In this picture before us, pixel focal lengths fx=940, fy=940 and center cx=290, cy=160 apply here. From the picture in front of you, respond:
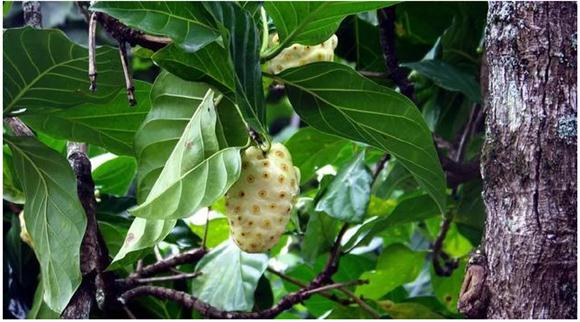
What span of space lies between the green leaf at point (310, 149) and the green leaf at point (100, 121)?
28 centimetres

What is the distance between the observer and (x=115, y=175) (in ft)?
4.11

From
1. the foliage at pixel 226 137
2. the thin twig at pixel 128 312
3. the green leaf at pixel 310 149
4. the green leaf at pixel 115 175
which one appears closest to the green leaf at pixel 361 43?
the foliage at pixel 226 137

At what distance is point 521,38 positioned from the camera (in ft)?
2.59

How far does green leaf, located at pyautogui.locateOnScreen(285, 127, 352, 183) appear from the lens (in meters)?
1.20

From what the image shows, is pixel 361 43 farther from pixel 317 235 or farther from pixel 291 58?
pixel 291 58

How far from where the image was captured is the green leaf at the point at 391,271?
4.10 ft

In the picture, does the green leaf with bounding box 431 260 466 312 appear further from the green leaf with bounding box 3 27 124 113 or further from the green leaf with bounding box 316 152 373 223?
the green leaf with bounding box 3 27 124 113

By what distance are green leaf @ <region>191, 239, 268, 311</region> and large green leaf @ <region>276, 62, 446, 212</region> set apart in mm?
352

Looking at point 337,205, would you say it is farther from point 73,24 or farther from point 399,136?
point 73,24

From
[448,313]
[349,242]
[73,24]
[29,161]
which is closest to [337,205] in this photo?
[349,242]

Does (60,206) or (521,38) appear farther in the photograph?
(60,206)

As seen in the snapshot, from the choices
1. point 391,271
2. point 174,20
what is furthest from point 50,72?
point 391,271

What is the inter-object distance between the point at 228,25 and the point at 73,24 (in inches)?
50.5

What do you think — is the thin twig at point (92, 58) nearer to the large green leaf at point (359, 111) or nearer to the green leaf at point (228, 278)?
the large green leaf at point (359, 111)
